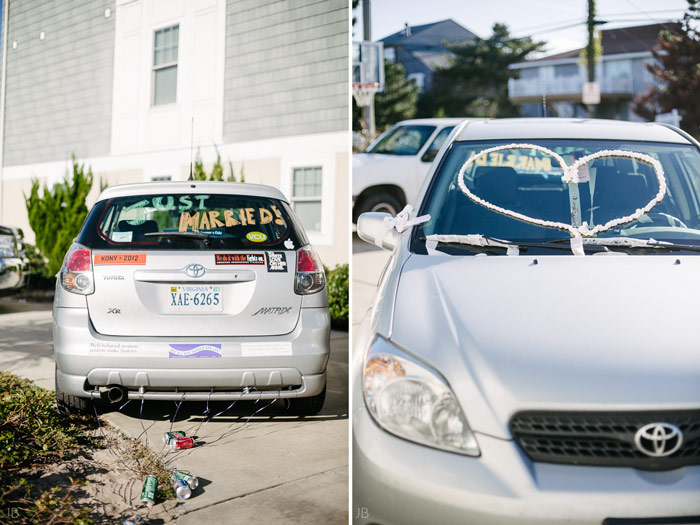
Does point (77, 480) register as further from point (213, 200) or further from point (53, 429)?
point (213, 200)

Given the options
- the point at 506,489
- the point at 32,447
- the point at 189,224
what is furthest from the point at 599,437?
the point at 32,447

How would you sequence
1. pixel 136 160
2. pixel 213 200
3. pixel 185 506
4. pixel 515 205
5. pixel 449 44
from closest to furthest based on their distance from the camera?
pixel 185 506 → pixel 515 205 → pixel 213 200 → pixel 136 160 → pixel 449 44

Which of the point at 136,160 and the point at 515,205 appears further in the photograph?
the point at 136,160

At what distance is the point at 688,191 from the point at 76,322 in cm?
303

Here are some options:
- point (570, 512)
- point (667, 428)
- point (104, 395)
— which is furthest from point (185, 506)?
point (667, 428)

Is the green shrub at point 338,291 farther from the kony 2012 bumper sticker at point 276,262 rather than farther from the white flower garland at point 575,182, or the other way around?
the white flower garland at point 575,182

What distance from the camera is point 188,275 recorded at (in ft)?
11.1

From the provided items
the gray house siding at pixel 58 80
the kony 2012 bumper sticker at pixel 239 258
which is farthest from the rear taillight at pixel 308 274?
the gray house siding at pixel 58 80

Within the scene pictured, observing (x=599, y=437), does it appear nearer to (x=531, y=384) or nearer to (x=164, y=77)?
(x=531, y=384)

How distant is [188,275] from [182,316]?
0.68ft

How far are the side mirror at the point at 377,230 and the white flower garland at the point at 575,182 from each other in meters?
0.38

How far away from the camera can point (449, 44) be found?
108ft

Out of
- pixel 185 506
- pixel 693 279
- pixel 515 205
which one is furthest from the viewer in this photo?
pixel 515 205

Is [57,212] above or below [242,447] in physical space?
→ above
